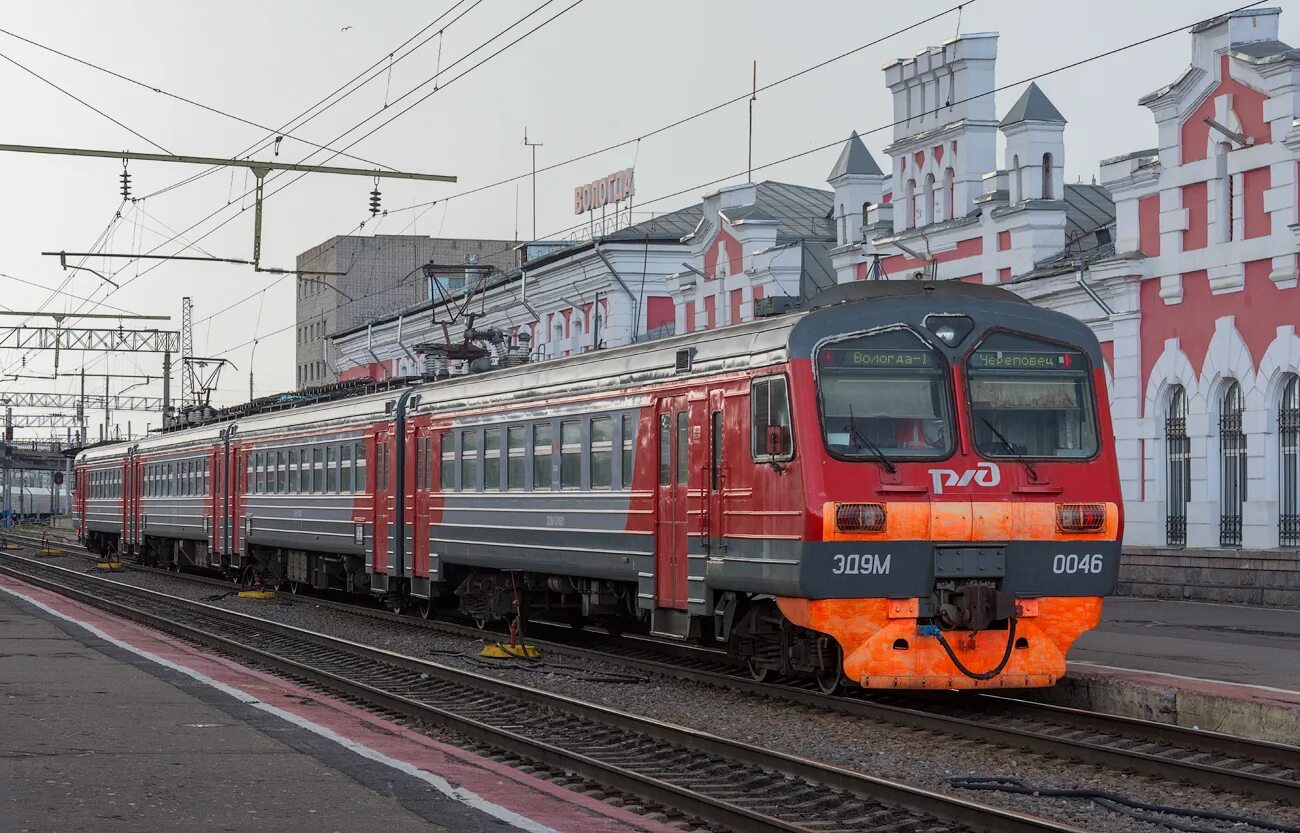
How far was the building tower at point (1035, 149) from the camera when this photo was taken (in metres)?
33.5

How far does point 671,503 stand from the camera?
54.9 ft

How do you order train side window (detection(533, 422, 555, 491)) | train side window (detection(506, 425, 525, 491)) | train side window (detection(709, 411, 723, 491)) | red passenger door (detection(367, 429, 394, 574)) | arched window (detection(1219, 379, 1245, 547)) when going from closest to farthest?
train side window (detection(709, 411, 723, 491)) → train side window (detection(533, 422, 555, 491)) → train side window (detection(506, 425, 525, 491)) → red passenger door (detection(367, 429, 394, 574)) → arched window (detection(1219, 379, 1245, 547))

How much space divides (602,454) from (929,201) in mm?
19749

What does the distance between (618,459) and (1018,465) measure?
15.2 feet

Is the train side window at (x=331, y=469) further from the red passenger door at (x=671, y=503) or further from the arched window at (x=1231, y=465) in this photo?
the arched window at (x=1231, y=465)

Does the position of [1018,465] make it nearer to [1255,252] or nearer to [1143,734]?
[1143,734]

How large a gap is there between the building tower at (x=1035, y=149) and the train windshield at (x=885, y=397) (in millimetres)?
19519

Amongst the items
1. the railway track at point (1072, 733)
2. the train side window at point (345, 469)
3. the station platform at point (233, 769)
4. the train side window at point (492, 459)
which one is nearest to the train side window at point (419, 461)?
the train side window at point (492, 459)

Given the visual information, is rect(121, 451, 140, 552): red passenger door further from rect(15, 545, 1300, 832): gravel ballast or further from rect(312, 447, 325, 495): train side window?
rect(15, 545, 1300, 832): gravel ballast

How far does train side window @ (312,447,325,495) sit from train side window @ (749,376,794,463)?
1502 centimetres

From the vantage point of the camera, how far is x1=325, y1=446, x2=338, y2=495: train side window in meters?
28.1

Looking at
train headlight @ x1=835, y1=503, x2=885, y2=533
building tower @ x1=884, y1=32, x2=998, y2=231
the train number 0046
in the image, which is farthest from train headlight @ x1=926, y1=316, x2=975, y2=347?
building tower @ x1=884, y1=32, x2=998, y2=231

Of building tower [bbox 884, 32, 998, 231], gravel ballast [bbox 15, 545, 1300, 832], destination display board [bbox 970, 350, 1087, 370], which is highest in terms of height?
building tower [bbox 884, 32, 998, 231]

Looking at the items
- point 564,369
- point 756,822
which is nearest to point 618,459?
point 564,369
